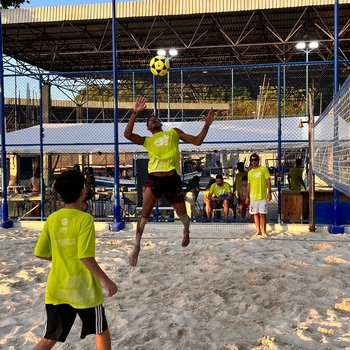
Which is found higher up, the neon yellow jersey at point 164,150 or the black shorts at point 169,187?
the neon yellow jersey at point 164,150

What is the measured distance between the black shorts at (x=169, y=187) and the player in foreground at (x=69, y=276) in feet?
9.00

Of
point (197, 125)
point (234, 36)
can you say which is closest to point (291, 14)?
point (234, 36)

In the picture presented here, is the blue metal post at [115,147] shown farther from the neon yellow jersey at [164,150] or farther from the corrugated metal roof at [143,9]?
the corrugated metal roof at [143,9]

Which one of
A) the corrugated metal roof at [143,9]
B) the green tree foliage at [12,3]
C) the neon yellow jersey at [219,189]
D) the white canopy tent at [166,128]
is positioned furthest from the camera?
the green tree foliage at [12,3]

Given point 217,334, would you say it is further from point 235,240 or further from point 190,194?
point 190,194

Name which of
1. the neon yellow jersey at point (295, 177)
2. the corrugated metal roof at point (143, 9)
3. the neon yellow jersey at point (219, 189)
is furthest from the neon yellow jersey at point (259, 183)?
the corrugated metal roof at point (143, 9)

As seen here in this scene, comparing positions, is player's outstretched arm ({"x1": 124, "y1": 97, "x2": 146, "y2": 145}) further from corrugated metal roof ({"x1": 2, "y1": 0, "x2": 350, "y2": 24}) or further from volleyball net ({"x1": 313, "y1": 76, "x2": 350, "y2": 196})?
corrugated metal roof ({"x1": 2, "y1": 0, "x2": 350, "y2": 24})

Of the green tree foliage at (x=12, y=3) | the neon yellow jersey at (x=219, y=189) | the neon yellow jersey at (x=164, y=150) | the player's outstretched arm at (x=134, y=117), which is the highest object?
the green tree foliage at (x=12, y=3)

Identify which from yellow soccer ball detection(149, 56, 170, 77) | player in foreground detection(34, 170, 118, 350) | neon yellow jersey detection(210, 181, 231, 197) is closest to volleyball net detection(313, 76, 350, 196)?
neon yellow jersey detection(210, 181, 231, 197)

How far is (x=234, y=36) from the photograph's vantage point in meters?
20.4

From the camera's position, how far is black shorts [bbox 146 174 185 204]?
541 centimetres

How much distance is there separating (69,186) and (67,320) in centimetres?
83

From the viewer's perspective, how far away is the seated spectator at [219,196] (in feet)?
33.1

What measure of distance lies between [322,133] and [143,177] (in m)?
3.88
